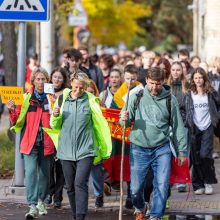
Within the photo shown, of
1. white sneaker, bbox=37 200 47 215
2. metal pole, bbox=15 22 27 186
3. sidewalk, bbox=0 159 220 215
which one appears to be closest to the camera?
white sneaker, bbox=37 200 47 215

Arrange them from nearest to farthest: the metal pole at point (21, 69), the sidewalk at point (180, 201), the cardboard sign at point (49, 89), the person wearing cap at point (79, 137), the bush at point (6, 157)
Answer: the person wearing cap at point (79, 137) < the cardboard sign at point (49, 89) < the sidewalk at point (180, 201) < the metal pole at point (21, 69) < the bush at point (6, 157)

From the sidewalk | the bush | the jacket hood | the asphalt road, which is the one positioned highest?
the jacket hood

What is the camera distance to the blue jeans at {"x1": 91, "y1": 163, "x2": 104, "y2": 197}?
1144 cm

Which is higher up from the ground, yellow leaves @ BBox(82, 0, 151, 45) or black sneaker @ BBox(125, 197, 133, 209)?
yellow leaves @ BBox(82, 0, 151, 45)

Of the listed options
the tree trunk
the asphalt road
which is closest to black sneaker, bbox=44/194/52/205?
the asphalt road

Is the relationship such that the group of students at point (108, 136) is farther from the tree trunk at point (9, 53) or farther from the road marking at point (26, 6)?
the tree trunk at point (9, 53)

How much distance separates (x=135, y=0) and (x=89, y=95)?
58259 millimetres

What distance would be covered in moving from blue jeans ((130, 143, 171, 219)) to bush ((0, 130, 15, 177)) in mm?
4424

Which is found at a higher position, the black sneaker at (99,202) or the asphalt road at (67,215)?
the black sneaker at (99,202)

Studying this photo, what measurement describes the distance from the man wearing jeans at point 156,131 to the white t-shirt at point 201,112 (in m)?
2.38

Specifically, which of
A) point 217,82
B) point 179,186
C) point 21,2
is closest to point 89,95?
point 21,2

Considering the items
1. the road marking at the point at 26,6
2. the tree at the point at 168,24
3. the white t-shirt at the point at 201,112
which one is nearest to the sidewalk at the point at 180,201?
the white t-shirt at the point at 201,112

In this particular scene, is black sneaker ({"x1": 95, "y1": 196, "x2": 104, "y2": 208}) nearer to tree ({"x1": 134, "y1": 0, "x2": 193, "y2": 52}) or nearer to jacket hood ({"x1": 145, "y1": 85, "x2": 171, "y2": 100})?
jacket hood ({"x1": 145, "y1": 85, "x2": 171, "y2": 100})

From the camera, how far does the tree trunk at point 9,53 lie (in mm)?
18562
